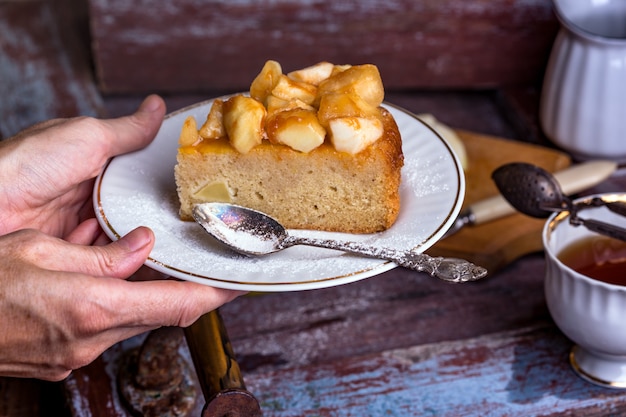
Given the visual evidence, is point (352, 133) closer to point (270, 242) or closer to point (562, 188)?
point (270, 242)

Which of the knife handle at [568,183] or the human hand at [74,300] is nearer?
the human hand at [74,300]

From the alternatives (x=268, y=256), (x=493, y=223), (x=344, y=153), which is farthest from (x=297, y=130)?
(x=493, y=223)

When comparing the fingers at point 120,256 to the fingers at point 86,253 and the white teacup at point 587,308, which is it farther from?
the white teacup at point 587,308

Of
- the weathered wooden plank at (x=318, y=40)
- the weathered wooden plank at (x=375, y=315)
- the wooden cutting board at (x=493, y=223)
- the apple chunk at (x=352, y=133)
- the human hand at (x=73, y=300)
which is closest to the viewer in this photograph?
the human hand at (x=73, y=300)

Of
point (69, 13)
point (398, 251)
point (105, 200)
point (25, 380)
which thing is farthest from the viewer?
point (69, 13)

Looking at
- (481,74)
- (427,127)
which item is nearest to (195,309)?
(427,127)

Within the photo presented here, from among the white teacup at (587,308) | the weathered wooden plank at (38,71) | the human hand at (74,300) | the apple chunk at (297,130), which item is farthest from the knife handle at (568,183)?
the weathered wooden plank at (38,71)

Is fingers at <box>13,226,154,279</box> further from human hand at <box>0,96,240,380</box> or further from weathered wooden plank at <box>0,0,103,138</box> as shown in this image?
weathered wooden plank at <box>0,0,103,138</box>

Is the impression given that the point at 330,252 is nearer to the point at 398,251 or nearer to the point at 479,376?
the point at 398,251
